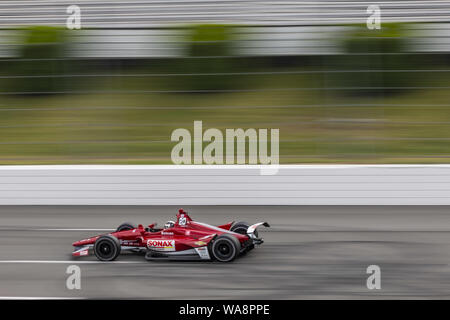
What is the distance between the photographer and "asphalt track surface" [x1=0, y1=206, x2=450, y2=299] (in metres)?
5.74

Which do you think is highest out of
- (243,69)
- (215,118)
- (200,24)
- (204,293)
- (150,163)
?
→ (200,24)

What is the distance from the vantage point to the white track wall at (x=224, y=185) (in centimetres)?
970

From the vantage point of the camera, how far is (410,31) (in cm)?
1201

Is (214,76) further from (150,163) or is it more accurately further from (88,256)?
(88,256)

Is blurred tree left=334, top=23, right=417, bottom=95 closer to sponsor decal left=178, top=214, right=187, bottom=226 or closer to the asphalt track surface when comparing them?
the asphalt track surface

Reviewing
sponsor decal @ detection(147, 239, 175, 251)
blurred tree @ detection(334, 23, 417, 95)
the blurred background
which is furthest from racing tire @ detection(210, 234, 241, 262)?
blurred tree @ detection(334, 23, 417, 95)

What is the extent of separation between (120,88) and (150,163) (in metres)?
1.24

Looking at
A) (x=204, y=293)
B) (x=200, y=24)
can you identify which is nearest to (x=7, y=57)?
(x=200, y=24)

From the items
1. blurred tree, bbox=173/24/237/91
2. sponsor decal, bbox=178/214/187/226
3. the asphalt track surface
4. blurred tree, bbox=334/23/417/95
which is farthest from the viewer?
blurred tree, bbox=173/24/237/91

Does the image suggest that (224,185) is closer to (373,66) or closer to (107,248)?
(373,66)

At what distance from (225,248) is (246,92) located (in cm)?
469

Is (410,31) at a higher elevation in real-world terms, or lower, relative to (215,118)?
higher

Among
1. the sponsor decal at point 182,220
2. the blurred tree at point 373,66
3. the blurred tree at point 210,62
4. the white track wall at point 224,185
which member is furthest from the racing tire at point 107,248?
the blurred tree at point 373,66

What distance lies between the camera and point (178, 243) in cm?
659
